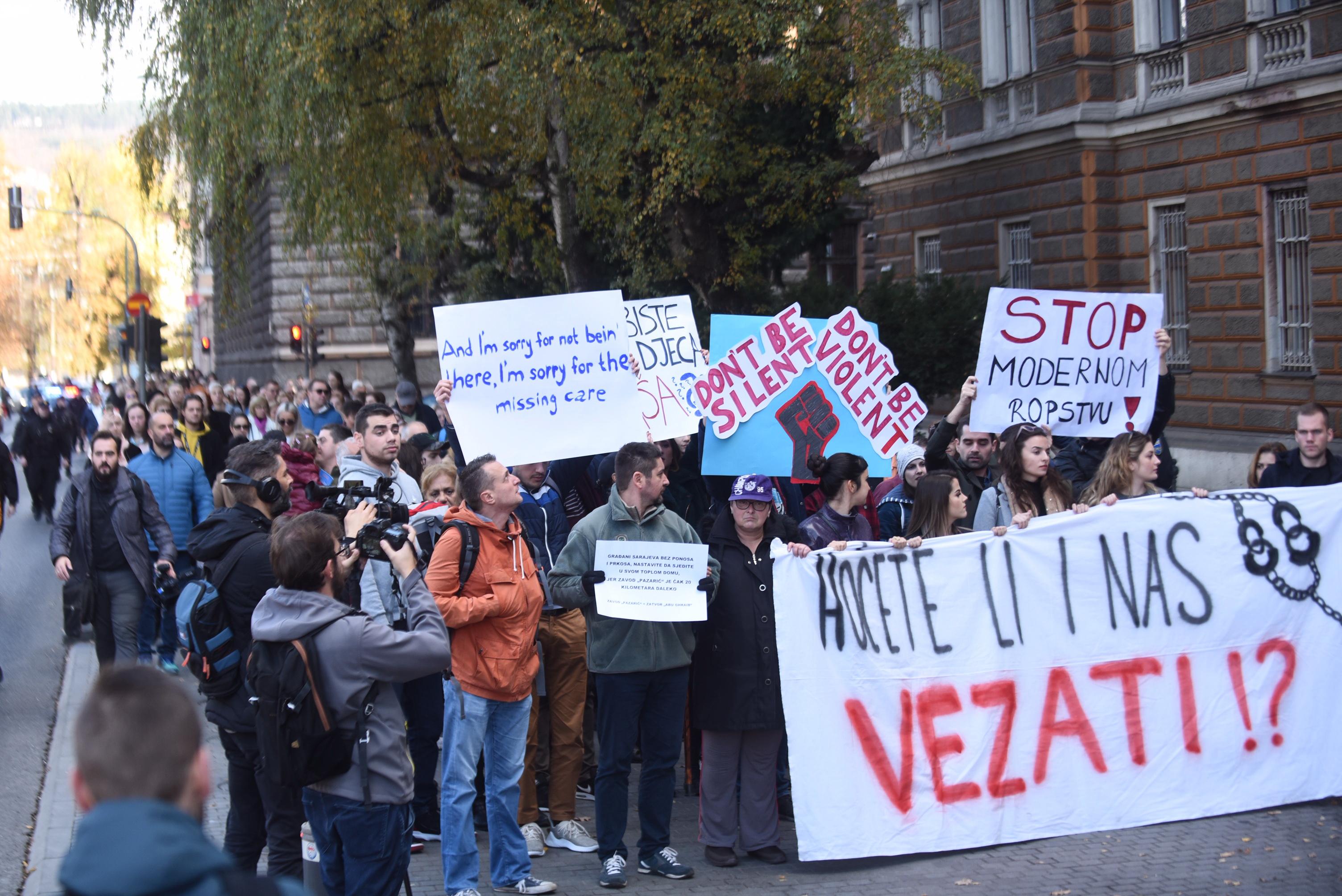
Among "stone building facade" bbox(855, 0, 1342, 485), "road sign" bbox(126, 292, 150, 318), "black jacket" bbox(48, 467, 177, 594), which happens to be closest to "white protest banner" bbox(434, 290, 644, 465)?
"black jacket" bbox(48, 467, 177, 594)

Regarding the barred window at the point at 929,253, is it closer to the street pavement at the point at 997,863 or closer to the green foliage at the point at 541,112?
the green foliage at the point at 541,112

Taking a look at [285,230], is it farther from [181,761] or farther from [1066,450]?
[181,761]

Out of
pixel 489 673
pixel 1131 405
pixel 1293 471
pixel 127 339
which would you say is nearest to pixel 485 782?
pixel 489 673

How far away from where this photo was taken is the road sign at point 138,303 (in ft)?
65.5

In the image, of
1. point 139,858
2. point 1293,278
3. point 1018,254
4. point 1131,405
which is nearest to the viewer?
point 139,858

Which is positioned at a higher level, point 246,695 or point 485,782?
point 246,695

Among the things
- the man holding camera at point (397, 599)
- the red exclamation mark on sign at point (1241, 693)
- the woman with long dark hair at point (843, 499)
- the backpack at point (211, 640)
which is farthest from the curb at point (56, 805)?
the red exclamation mark on sign at point (1241, 693)

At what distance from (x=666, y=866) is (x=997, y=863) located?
4.45 feet

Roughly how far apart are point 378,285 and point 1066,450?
2063cm

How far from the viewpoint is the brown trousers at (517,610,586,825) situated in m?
6.35

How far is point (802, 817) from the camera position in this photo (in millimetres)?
5754

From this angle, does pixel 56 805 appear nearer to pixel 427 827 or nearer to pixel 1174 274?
pixel 427 827

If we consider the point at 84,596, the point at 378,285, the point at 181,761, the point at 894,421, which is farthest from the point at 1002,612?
the point at 378,285

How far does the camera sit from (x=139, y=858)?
2.04m
